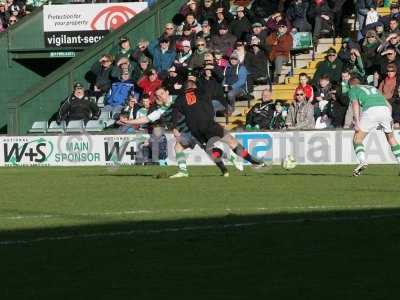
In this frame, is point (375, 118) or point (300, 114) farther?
point (300, 114)

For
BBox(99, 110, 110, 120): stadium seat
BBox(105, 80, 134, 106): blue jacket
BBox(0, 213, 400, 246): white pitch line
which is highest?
BBox(105, 80, 134, 106): blue jacket

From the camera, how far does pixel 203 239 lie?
13008 millimetres

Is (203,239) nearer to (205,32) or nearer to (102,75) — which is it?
(205,32)

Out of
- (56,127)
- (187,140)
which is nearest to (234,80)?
(56,127)

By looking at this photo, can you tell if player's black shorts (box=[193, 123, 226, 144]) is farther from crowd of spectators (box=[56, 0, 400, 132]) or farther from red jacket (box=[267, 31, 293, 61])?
red jacket (box=[267, 31, 293, 61])

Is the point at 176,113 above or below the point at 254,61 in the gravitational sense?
below

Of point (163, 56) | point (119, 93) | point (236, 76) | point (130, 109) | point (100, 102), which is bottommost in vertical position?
point (130, 109)

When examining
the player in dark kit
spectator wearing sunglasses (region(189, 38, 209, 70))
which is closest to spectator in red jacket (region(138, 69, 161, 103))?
spectator wearing sunglasses (region(189, 38, 209, 70))

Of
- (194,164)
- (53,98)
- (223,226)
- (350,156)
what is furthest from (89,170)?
(223,226)

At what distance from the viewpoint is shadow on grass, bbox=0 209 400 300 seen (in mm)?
9695

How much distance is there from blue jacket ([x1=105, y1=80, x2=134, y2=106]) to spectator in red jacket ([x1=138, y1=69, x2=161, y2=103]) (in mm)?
355

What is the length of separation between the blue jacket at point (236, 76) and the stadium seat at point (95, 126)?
312 centimetres

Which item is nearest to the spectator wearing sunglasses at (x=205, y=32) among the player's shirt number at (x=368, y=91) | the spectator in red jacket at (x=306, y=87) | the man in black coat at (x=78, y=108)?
the man in black coat at (x=78, y=108)

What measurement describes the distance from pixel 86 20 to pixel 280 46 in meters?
7.23
